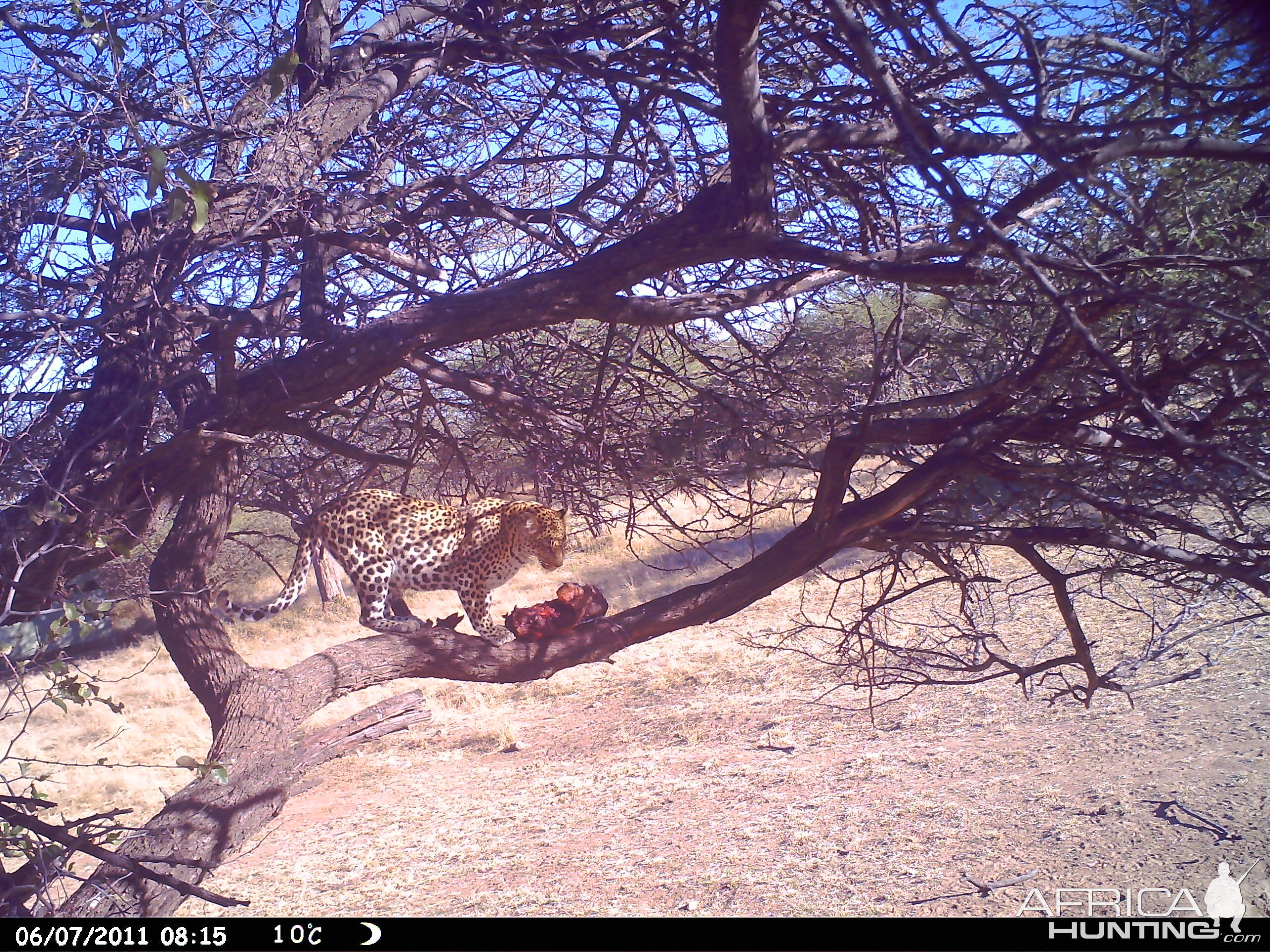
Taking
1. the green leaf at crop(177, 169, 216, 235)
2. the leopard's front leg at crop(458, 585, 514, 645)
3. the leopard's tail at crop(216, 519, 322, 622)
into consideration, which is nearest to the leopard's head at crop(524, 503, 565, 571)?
the leopard's front leg at crop(458, 585, 514, 645)

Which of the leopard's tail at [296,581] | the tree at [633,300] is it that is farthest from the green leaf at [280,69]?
the leopard's tail at [296,581]

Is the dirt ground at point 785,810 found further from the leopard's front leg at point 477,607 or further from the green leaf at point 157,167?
the green leaf at point 157,167

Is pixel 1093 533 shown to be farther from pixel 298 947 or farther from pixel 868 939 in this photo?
pixel 298 947

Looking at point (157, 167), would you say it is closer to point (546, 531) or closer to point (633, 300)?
point (633, 300)

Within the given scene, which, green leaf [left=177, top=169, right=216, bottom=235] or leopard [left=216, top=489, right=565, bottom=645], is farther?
leopard [left=216, top=489, right=565, bottom=645]

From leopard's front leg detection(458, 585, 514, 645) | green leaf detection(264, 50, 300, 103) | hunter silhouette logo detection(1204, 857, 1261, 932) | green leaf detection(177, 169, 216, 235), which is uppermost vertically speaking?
green leaf detection(264, 50, 300, 103)

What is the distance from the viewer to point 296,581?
582 cm

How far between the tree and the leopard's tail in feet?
1.97

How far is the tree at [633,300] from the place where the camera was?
3.23m

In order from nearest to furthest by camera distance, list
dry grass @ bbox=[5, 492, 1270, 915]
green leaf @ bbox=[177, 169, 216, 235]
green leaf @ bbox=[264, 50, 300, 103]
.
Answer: green leaf @ bbox=[177, 169, 216, 235]
green leaf @ bbox=[264, 50, 300, 103]
dry grass @ bbox=[5, 492, 1270, 915]

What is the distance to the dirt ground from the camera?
607 centimetres

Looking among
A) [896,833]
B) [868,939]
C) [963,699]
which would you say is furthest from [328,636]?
[868,939]

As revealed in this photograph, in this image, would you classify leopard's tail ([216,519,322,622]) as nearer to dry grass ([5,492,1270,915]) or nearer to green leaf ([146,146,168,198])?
dry grass ([5,492,1270,915])

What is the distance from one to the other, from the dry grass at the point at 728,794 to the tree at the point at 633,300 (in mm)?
2185
